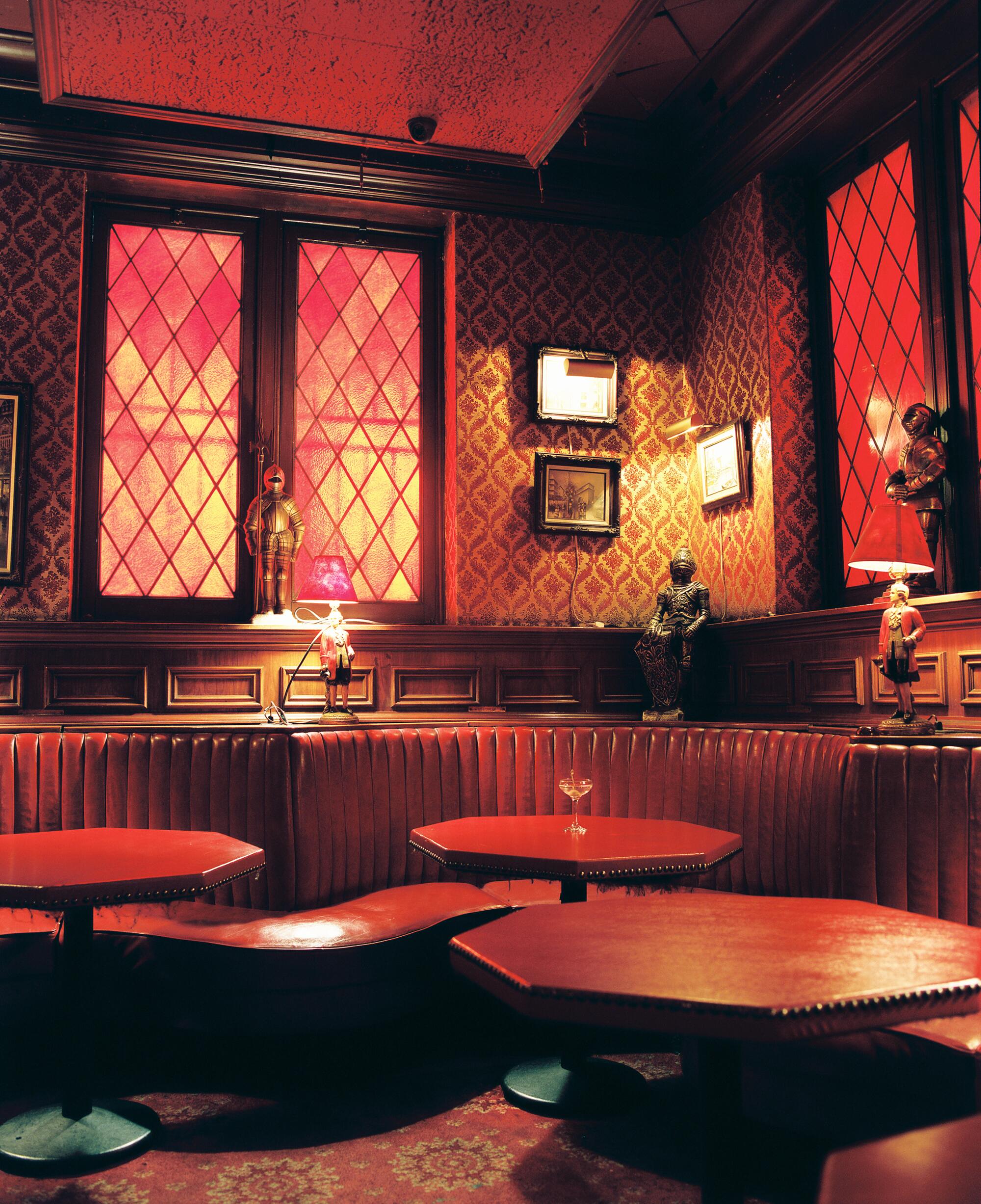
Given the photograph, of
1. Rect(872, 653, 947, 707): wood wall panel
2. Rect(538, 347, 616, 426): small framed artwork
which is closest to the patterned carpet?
Rect(872, 653, 947, 707): wood wall panel

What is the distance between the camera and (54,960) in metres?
2.68

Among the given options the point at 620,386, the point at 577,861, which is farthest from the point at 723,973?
the point at 620,386

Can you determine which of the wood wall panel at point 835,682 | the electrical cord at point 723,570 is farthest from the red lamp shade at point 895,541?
the electrical cord at point 723,570

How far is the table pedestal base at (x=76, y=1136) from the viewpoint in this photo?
2.15 metres

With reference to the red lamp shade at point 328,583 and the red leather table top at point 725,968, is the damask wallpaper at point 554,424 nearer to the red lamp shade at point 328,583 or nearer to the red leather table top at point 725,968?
the red lamp shade at point 328,583

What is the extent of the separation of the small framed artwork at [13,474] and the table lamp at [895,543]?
3.21m

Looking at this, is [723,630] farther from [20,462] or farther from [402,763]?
[20,462]

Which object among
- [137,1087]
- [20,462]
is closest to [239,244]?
[20,462]

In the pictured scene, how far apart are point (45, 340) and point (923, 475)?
3512 millimetres

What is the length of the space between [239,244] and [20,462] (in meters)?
1.43

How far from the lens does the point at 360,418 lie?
14.7 ft

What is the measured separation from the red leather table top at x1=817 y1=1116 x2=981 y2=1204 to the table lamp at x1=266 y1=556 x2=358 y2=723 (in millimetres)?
2962

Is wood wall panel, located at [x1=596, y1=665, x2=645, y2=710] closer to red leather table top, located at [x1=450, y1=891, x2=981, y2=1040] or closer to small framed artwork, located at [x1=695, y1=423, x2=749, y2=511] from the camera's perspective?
small framed artwork, located at [x1=695, y1=423, x2=749, y2=511]

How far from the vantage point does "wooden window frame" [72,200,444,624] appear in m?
4.16
